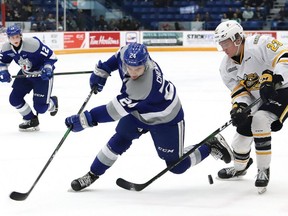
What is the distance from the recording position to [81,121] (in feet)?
9.61

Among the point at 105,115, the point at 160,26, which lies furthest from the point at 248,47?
the point at 160,26

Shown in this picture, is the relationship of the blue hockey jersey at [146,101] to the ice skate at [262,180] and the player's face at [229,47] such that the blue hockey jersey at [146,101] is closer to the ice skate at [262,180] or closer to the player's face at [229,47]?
the player's face at [229,47]

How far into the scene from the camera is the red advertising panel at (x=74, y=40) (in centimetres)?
1232

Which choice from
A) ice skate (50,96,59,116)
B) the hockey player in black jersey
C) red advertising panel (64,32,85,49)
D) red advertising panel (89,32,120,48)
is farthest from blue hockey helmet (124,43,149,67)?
red advertising panel (89,32,120,48)

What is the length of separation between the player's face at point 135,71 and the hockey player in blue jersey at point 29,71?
2.13 m

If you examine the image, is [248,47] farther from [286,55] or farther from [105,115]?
[105,115]

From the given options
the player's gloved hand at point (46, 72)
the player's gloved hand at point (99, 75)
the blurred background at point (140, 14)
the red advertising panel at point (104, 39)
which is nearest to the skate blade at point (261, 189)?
the player's gloved hand at point (99, 75)

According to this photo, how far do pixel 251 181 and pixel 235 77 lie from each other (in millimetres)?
668

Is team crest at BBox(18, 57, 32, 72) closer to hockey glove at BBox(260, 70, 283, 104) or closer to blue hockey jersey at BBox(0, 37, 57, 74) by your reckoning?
blue hockey jersey at BBox(0, 37, 57, 74)

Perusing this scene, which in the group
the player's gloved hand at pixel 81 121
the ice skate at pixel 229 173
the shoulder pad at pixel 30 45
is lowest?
the ice skate at pixel 229 173

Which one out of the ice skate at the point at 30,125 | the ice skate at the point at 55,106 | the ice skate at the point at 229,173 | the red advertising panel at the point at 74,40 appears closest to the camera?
the ice skate at the point at 229,173

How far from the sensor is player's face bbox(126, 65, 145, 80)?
2.79m

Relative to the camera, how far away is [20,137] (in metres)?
4.73

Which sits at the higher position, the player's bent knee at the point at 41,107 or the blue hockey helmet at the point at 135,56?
the blue hockey helmet at the point at 135,56
